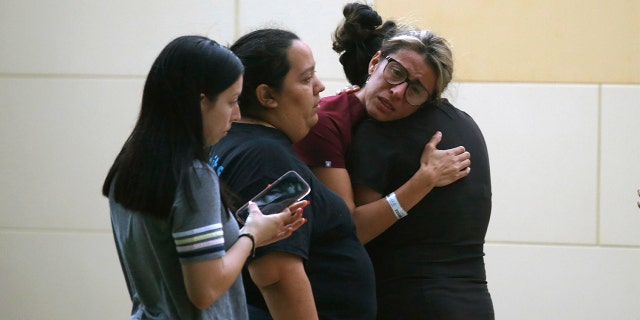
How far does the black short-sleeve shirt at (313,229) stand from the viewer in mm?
2119

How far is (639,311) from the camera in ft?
14.1

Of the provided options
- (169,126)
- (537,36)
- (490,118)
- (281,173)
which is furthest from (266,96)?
(537,36)

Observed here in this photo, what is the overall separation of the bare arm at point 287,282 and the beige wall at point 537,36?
93.9 inches

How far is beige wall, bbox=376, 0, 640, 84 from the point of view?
428 centimetres

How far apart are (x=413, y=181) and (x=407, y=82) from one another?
0.27 meters

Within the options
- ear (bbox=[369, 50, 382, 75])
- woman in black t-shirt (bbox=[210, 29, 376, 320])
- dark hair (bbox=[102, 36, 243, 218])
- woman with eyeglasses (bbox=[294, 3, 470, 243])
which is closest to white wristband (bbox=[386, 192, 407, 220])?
woman with eyeglasses (bbox=[294, 3, 470, 243])

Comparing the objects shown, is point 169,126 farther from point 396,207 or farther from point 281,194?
point 396,207

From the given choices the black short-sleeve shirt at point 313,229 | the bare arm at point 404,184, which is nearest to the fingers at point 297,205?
the black short-sleeve shirt at point 313,229

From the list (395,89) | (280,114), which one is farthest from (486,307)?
(280,114)

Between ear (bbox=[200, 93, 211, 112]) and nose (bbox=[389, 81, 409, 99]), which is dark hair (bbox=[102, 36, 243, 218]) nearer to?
ear (bbox=[200, 93, 211, 112])

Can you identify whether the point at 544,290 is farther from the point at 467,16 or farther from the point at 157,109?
the point at 157,109

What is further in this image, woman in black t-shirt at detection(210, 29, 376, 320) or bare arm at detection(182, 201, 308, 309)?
woman in black t-shirt at detection(210, 29, 376, 320)

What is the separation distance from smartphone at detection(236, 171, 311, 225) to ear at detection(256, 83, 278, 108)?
0.86ft

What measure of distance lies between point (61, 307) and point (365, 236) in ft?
8.27
